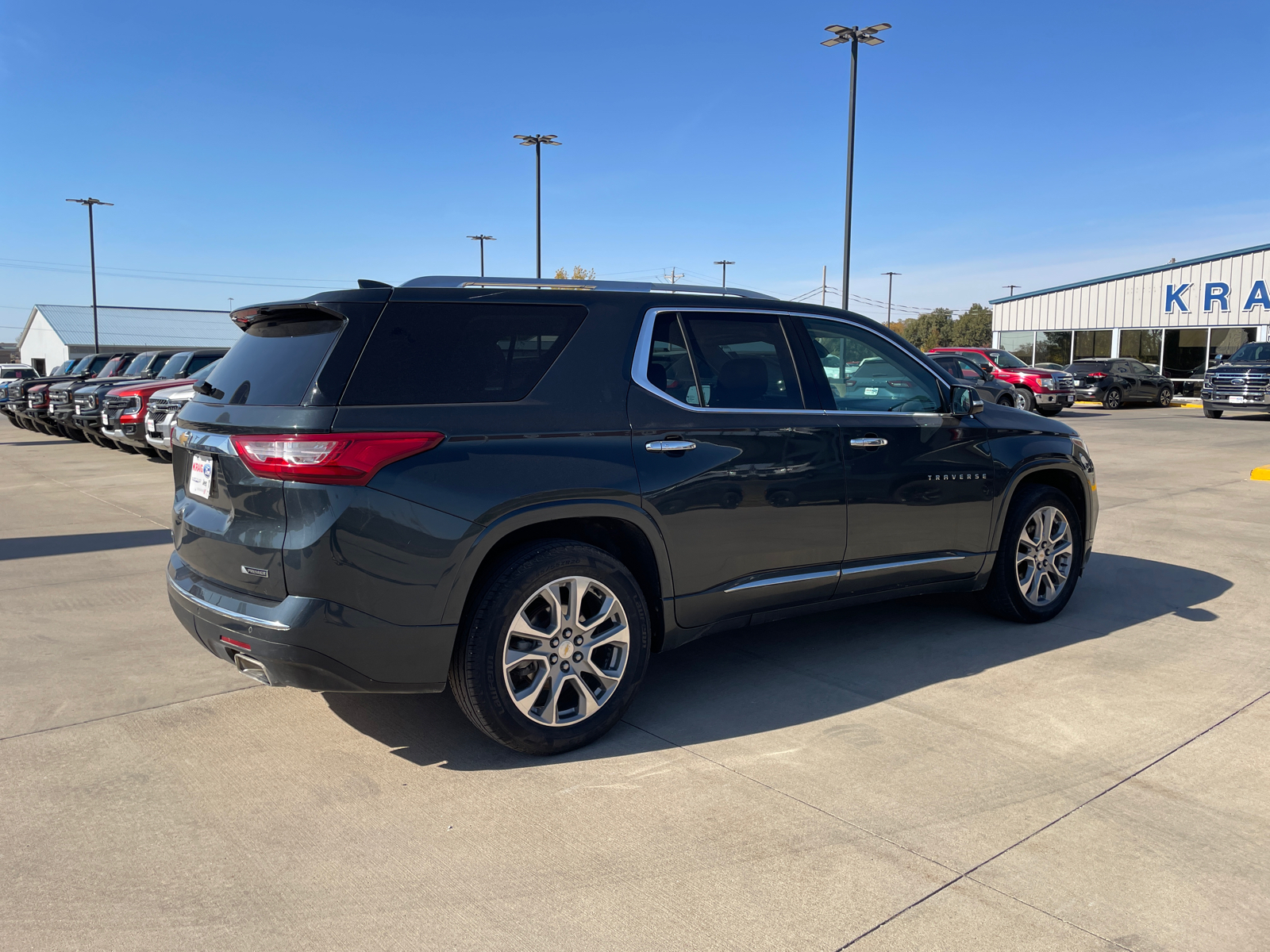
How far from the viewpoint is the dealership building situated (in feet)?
115

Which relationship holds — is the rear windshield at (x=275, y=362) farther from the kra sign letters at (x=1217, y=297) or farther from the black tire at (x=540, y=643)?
the kra sign letters at (x=1217, y=297)

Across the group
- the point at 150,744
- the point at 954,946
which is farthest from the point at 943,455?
the point at 150,744

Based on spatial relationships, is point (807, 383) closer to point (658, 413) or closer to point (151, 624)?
point (658, 413)

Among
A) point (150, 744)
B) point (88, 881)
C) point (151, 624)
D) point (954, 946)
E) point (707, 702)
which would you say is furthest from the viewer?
point (151, 624)

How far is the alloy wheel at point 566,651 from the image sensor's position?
3697 mm

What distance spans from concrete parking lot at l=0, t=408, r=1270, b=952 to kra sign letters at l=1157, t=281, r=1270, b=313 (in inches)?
1374

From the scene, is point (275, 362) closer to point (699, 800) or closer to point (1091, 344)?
point (699, 800)

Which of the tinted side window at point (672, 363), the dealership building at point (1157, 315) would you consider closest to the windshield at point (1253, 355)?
the dealership building at point (1157, 315)

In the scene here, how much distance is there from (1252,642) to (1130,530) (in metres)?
3.57

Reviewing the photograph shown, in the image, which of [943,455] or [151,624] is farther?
[151,624]

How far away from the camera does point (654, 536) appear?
396 cm

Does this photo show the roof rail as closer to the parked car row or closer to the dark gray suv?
the dark gray suv

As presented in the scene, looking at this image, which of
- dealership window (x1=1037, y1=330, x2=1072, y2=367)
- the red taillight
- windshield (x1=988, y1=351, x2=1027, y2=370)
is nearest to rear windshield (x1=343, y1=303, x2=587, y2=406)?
the red taillight

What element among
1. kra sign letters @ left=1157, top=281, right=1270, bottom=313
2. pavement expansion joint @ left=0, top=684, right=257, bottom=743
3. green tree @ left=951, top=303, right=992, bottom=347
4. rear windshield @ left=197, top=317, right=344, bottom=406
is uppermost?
green tree @ left=951, top=303, right=992, bottom=347
